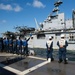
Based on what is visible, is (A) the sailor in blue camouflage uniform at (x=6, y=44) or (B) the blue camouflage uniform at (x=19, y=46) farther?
(A) the sailor in blue camouflage uniform at (x=6, y=44)

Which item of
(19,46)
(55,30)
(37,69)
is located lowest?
(37,69)

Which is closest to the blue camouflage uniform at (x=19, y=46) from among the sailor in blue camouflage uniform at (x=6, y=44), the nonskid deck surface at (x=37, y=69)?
the sailor in blue camouflage uniform at (x=6, y=44)

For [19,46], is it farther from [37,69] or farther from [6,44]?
[37,69]

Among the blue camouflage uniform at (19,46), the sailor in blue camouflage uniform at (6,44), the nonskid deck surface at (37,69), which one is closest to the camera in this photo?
the nonskid deck surface at (37,69)

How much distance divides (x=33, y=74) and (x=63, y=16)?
46471 mm

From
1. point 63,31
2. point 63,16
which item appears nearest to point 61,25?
point 63,16

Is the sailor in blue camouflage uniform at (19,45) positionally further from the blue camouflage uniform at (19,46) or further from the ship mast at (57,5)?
the ship mast at (57,5)

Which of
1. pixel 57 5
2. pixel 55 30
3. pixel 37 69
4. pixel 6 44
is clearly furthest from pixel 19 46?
pixel 57 5

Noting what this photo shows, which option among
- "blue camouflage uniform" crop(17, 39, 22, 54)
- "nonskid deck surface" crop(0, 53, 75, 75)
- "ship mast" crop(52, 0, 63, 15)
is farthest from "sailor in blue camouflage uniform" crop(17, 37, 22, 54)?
"ship mast" crop(52, 0, 63, 15)

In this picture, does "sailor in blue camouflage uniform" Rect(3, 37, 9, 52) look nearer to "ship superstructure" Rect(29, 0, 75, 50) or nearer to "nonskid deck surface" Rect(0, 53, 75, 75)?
"nonskid deck surface" Rect(0, 53, 75, 75)

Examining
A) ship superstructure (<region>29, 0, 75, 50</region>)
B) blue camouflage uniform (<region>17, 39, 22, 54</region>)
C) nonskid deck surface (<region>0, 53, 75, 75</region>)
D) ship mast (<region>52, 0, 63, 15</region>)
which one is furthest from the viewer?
ship mast (<region>52, 0, 63, 15</region>)

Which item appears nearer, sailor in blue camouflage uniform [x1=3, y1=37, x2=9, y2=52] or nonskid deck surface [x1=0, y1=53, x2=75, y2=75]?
nonskid deck surface [x1=0, y1=53, x2=75, y2=75]

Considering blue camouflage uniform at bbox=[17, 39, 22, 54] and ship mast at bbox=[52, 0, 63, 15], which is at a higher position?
ship mast at bbox=[52, 0, 63, 15]

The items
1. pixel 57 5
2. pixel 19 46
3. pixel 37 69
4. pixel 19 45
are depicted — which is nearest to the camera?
pixel 37 69
